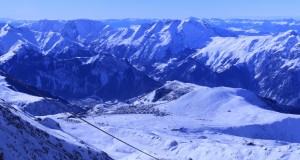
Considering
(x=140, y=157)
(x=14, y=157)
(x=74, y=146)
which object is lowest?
(x=140, y=157)

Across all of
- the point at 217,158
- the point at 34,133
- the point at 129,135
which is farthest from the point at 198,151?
the point at 34,133

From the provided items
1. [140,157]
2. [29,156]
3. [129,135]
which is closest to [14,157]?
[29,156]

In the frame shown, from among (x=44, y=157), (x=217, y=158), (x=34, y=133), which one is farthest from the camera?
(x=217, y=158)

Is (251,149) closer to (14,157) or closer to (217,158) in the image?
(217,158)

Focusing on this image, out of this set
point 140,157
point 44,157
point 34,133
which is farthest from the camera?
point 140,157

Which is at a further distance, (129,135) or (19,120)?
(129,135)

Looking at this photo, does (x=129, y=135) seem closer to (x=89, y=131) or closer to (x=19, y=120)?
(x=89, y=131)

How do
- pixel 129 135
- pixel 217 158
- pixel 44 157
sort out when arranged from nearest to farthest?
pixel 44 157 < pixel 217 158 < pixel 129 135

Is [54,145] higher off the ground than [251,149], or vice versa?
[54,145]

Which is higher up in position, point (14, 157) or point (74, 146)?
point (14, 157)
